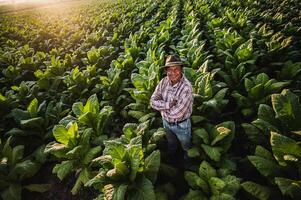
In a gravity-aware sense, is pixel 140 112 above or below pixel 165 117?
below

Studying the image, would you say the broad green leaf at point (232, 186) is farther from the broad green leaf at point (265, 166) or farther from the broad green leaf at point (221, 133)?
the broad green leaf at point (221, 133)

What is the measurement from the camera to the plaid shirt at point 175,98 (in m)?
3.32

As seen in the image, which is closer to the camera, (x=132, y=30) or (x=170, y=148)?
(x=170, y=148)

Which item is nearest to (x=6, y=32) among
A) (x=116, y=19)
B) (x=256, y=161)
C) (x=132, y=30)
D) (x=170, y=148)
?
(x=116, y=19)

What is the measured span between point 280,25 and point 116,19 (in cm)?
957

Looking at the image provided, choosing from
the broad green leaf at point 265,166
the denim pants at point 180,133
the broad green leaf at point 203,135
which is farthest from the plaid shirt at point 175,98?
the broad green leaf at point 265,166

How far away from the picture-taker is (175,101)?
11.2ft

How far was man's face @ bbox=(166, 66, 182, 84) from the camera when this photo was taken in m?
3.24

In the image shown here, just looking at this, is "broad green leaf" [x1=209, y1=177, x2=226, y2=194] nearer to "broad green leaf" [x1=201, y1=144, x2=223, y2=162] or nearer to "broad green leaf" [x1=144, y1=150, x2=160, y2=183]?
"broad green leaf" [x1=201, y1=144, x2=223, y2=162]

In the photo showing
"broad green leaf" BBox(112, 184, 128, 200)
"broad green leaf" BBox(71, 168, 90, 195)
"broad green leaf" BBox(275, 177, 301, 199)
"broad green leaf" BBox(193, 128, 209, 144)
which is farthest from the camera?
"broad green leaf" BBox(71, 168, 90, 195)

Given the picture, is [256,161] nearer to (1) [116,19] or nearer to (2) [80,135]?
(2) [80,135]

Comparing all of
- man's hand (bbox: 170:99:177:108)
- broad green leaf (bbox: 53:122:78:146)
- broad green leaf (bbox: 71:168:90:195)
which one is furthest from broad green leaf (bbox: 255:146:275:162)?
broad green leaf (bbox: 53:122:78:146)

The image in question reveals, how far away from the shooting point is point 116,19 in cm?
1531

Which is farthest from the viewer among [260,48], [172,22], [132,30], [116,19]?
[116,19]
